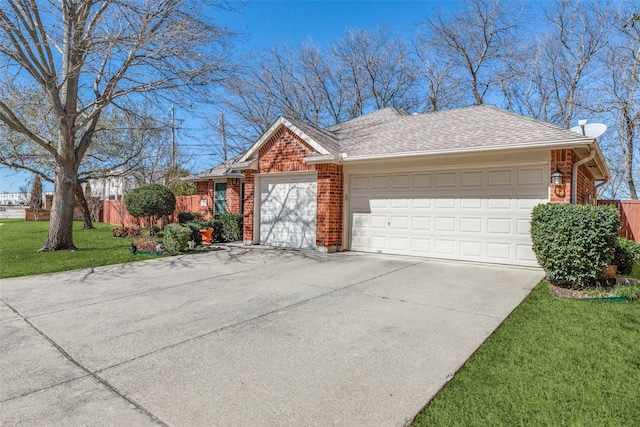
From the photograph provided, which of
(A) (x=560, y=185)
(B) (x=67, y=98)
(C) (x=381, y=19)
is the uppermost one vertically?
(C) (x=381, y=19)

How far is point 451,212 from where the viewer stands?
8.44 metres

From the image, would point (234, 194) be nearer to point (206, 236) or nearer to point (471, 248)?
point (206, 236)

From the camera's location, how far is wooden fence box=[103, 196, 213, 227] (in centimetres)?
1711

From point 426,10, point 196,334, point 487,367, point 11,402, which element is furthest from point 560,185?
point 426,10

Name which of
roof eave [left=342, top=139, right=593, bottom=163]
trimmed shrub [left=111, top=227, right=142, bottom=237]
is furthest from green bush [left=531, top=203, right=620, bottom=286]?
trimmed shrub [left=111, top=227, right=142, bottom=237]

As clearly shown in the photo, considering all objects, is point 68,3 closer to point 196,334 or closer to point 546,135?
point 196,334

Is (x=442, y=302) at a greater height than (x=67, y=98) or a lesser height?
lesser

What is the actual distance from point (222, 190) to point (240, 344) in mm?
13137

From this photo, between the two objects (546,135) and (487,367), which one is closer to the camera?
(487,367)

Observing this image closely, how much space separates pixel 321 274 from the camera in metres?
7.00

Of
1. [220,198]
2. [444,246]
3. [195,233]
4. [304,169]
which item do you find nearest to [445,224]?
[444,246]

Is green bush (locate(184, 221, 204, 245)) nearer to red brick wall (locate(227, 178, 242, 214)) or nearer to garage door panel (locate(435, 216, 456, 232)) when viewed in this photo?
Answer: red brick wall (locate(227, 178, 242, 214))

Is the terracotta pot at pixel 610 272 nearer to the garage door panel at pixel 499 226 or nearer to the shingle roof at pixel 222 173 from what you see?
the garage door panel at pixel 499 226

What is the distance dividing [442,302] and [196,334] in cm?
329
